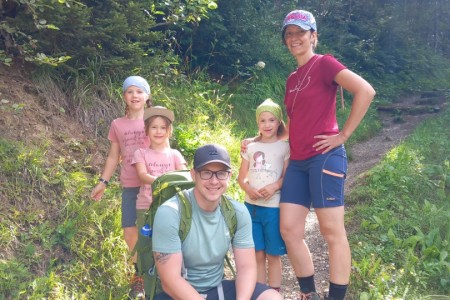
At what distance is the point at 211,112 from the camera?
8070 millimetres

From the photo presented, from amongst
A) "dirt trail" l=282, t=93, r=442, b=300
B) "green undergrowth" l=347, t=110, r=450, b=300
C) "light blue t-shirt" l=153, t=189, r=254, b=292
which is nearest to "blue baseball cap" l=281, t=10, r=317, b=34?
"light blue t-shirt" l=153, t=189, r=254, b=292

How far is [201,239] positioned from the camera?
2.99m

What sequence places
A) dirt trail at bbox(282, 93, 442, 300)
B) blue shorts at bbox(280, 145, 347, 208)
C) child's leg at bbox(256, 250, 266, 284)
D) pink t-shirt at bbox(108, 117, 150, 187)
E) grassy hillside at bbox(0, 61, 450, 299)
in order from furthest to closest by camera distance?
dirt trail at bbox(282, 93, 442, 300) → pink t-shirt at bbox(108, 117, 150, 187) → grassy hillside at bbox(0, 61, 450, 299) → child's leg at bbox(256, 250, 266, 284) → blue shorts at bbox(280, 145, 347, 208)

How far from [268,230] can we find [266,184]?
342mm

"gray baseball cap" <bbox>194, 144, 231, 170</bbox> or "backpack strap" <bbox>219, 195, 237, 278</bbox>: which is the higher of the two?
"gray baseball cap" <bbox>194, 144, 231, 170</bbox>

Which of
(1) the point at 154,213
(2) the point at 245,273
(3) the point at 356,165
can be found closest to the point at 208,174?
(1) the point at 154,213

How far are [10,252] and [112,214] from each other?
1042mm

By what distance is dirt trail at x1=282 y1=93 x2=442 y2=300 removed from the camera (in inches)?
177

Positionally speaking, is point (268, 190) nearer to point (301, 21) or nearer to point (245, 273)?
point (245, 273)

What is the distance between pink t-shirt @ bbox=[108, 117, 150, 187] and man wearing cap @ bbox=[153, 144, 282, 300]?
3.53ft

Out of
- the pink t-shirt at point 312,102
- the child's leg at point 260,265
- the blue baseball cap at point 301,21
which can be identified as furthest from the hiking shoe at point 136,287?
the blue baseball cap at point 301,21

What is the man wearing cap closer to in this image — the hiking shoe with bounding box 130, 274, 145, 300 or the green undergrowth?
the hiking shoe with bounding box 130, 274, 145, 300

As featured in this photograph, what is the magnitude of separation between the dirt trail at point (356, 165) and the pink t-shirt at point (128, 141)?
5.41 feet

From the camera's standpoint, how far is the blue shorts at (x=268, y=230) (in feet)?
12.2
